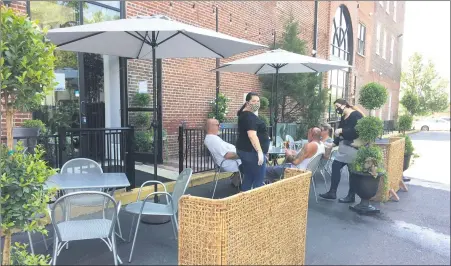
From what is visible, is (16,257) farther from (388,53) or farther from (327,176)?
(388,53)

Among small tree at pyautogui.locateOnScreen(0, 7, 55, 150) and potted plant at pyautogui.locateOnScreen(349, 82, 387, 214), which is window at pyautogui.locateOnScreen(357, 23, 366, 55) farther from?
small tree at pyautogui.locateOnScreen(0, 7, 55, 150)

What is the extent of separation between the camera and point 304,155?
475 cm

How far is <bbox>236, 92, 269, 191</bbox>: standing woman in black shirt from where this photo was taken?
402cm

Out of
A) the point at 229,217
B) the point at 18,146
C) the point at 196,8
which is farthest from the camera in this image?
the point at 196,8

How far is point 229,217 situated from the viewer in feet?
6.37

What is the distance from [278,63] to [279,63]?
0.02 metres

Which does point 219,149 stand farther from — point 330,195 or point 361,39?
point 361,39

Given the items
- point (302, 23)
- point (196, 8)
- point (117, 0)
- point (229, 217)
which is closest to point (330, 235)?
point (229, 217)

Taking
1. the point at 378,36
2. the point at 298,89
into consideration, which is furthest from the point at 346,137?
the point at 378,36

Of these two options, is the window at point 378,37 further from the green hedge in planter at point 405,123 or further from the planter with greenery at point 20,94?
the planter with greenery at point 20,94

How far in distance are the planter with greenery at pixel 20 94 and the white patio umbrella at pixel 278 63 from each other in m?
3.91

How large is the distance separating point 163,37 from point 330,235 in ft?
10.9

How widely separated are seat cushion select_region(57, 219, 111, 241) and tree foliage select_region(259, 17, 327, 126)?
7.93 meters

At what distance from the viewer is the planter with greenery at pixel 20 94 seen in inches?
76.6
